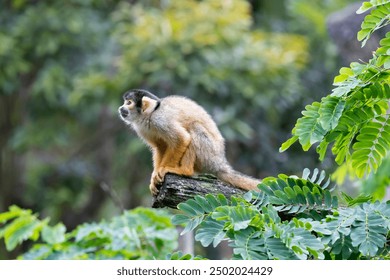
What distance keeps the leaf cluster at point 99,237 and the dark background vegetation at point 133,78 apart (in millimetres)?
2297

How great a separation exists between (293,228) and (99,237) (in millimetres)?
2281

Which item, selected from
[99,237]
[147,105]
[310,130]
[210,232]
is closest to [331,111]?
[310,130]

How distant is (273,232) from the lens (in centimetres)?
230

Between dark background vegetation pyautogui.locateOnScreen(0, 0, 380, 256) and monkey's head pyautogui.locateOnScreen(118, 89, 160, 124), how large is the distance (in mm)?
2460

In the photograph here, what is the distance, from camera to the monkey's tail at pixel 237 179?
3777 mm

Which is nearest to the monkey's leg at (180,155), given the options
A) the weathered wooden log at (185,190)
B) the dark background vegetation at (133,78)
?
the weathered wooden log at (185,190)

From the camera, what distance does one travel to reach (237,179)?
3.90 m

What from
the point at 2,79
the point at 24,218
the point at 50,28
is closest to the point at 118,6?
the point at 50,28

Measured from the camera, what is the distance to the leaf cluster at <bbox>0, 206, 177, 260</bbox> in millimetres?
4211

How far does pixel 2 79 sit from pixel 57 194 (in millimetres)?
2159

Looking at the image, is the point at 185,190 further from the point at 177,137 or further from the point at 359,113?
the point at 359,113

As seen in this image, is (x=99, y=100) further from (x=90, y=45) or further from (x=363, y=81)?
(x=363, y=81)

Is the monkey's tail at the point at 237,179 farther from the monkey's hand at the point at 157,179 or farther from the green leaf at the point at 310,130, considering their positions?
the green leaf at the point at 310,130

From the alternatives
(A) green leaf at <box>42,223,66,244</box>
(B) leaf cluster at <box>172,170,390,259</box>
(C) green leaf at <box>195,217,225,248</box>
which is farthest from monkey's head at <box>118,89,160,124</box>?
(C) green leaf at <box>195,217,225,248</box>
